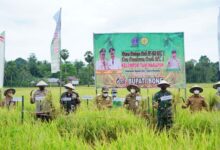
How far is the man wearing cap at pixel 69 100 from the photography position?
9.70 metres

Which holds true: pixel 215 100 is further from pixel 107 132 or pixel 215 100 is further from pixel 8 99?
pixel 8 99

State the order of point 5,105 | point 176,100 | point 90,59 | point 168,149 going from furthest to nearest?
1. point 90,59
2. point 5,105
3. point 176,100
4. point 168,149

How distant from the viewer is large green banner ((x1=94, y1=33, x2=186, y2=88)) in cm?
1234

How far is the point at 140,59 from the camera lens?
12.4 meters

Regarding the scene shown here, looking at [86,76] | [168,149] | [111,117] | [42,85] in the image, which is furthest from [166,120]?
[86,76]

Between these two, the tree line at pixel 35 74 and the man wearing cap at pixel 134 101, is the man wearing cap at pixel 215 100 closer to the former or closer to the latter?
the man wearing cap at pixel 134 101

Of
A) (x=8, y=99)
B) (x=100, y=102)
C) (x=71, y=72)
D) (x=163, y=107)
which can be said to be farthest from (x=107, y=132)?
(x=71, y=72)

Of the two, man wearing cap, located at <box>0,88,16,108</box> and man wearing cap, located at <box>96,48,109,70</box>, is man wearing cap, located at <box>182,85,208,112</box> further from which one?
man wearing cap, located at <box>0,88,16,108</box>

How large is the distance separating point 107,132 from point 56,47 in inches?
196

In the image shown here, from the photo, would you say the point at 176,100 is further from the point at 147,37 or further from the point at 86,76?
the point at 86,76

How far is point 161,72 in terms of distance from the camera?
12.4m

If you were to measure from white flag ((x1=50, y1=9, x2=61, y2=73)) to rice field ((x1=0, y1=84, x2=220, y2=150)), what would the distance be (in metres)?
1.92

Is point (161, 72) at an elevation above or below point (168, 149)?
Answer: above

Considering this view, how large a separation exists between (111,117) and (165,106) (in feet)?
3.62
